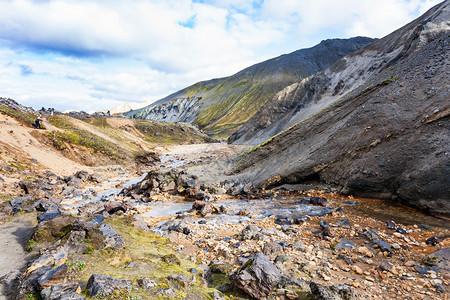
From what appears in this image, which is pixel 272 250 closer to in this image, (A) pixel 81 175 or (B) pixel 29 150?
(A) pixel 81 175

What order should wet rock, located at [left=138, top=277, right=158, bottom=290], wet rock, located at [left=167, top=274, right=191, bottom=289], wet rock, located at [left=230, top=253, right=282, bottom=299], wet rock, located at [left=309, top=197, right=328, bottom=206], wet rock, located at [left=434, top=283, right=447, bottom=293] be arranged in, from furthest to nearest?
wet rock, located at [left=309, top=197, right=328, bottom=206], wet rock, located at [left=230, top=253, right=282, bottom=299], wet rock, located at [left=434, top=283, right=447, bottom=293], wet rock, located at [left=167, top=274, right=191, bottom=289], wet rock, located at [left=138, top=277, right=158, bottom=290]

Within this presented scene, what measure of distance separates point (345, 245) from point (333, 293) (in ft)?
16.2

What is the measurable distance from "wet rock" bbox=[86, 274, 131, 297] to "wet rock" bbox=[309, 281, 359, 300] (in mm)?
6022

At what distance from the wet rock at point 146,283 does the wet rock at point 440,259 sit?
11134 millimetres

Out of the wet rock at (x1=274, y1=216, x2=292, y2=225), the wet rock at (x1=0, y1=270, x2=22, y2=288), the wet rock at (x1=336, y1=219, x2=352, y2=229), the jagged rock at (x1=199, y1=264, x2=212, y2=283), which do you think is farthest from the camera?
the wet rock at (x1=274, y1=216, x2=292, y2=225)

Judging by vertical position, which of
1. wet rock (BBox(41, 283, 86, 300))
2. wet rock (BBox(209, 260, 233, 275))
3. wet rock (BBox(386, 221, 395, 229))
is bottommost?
wet rock (BBox(386, 221, 395, 229))

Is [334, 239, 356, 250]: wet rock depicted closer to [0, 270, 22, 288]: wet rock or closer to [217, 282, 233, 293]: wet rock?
[217, 282, 233, 293]: wet rock

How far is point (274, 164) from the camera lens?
2834cm

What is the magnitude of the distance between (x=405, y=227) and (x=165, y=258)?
44.1 feet

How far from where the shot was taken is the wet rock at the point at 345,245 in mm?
11766

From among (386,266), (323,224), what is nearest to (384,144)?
(323,224)

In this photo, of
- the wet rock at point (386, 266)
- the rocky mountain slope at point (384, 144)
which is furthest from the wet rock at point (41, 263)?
the rocky mountain slope at point (384, 144)

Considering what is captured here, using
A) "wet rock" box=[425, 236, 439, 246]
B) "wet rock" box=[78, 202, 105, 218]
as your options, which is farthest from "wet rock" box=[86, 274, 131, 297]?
"wet rock" box=[78, 202, 105, 218]

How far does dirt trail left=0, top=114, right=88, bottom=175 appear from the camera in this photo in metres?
36.7
